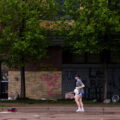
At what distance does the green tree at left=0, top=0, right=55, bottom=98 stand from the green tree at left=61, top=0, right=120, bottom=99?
116 centimetres

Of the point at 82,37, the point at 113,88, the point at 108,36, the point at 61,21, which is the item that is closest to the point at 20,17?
the point at 61,21

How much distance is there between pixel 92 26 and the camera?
14508mm

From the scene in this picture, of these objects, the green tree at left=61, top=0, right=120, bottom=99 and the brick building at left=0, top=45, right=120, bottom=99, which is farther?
the brick building at left=0, top=45, right=120, bottom=99

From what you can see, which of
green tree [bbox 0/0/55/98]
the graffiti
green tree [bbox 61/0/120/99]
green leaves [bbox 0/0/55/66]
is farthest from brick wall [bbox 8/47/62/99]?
green leaves [bbox 0/0/55/66]

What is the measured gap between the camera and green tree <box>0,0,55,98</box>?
14547 millimetres

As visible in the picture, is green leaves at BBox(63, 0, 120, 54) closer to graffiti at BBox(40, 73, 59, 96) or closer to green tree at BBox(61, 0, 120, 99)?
green tree at BBox(61, 0, 120, 99)

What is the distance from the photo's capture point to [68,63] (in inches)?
757

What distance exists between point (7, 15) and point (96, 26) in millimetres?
4645

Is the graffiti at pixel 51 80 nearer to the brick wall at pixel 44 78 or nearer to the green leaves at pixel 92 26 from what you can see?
the brick wall at pixel 44 78

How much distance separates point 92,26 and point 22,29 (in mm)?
3793

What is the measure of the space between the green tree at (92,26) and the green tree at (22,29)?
1.16 m

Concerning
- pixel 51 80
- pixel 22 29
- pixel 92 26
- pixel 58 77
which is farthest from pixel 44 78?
pixel 92 26

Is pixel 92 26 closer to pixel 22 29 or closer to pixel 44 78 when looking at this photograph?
pixel 22 29

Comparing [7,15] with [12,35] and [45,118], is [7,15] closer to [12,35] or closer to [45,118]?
[12,35]
